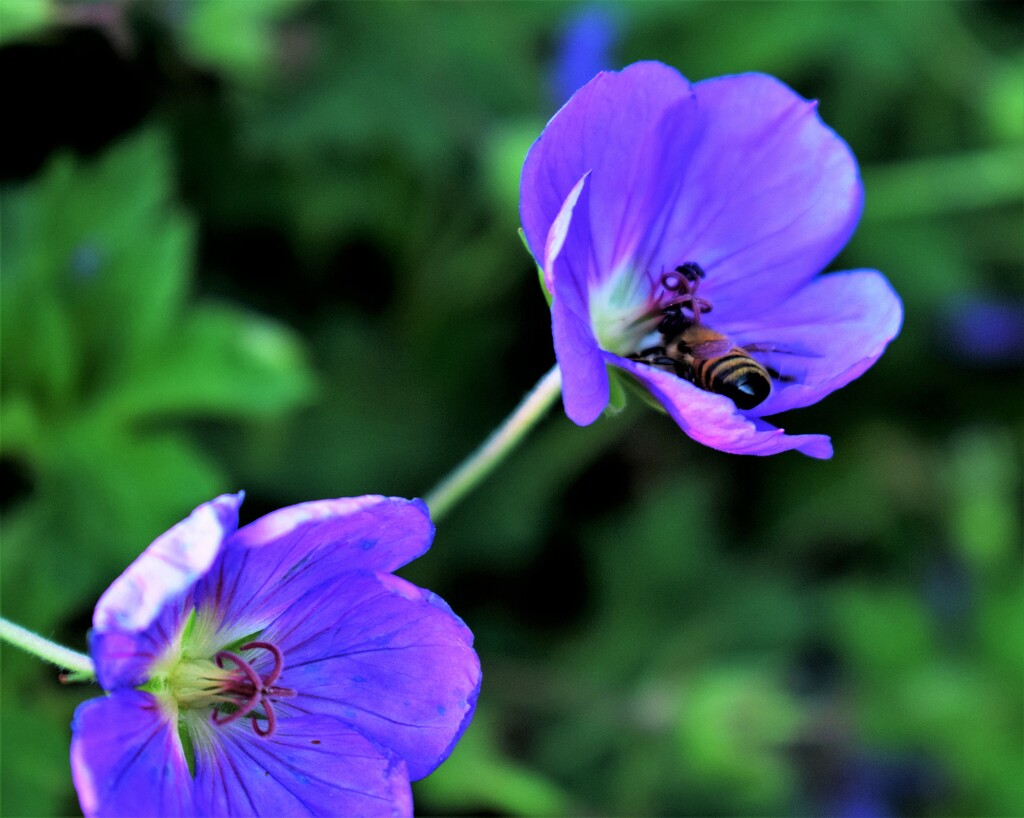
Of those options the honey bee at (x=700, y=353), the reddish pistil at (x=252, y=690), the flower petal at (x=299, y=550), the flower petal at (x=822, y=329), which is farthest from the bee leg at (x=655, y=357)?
the reddish pistil at (x=252, y=690)

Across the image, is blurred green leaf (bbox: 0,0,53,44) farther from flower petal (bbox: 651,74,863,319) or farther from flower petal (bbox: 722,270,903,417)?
flower petal (bbox: 722,270,903,417)

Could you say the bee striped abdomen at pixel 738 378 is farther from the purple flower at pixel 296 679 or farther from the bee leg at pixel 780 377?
the purple flower at pixel 296 679

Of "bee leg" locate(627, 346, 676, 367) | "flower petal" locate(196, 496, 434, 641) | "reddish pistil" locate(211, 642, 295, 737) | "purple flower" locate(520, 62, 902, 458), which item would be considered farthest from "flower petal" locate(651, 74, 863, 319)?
"reddish pistil" locate(211, 642, 295, 737)

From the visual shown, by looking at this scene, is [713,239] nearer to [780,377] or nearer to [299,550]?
[780,377]

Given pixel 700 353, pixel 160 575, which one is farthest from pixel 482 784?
pixel 160 575

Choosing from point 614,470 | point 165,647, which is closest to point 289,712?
point 165,647

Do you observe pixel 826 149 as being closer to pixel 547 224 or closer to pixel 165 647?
pixel 547 224
